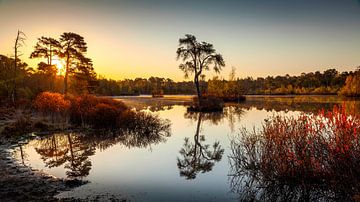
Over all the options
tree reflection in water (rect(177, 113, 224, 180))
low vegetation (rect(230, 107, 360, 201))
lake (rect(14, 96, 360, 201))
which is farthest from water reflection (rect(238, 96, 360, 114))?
low vegetation (rect(230, 107, 360, 201))

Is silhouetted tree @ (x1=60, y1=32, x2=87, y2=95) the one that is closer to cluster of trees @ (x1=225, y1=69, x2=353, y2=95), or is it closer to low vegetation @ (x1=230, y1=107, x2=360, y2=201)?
low vegetation @ (x1=230, y1=107, x2=360, y2=201)

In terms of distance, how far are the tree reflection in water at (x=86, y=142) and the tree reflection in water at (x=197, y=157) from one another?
2.51 meters

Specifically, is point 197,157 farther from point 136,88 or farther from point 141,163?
point 136,88

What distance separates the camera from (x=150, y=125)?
21.6 m

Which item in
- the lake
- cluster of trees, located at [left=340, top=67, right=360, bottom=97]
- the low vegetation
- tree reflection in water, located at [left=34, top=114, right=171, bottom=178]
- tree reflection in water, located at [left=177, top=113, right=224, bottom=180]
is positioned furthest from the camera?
cluster of trees, located at [left=340, top=67, right=360, bottom=97]

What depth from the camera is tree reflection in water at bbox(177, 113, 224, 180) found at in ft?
37.0

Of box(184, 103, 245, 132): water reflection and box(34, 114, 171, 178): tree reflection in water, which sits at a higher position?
A: box(184, 103, 245, 132): water reflection

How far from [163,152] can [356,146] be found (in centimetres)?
906

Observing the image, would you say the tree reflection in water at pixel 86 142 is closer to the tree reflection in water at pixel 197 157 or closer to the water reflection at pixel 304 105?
the tree reflection in water at pixel 197 157

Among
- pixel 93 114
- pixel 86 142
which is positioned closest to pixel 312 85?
pixel 93 114

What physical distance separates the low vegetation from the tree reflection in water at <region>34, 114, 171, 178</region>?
612 cm

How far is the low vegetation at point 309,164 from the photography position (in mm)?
7137

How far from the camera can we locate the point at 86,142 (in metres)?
17.2

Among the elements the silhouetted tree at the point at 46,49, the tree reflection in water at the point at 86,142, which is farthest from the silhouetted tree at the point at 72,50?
the tree reflection in water at the point at 86,142
